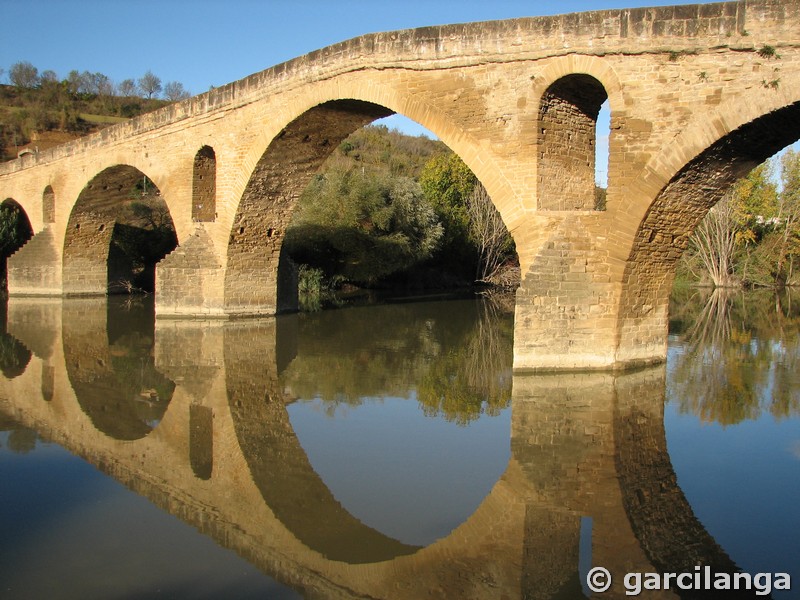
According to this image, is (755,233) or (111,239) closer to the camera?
(111,239)

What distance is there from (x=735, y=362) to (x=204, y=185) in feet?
33.7

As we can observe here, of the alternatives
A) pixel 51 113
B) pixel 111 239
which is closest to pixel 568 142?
pixel 111 239

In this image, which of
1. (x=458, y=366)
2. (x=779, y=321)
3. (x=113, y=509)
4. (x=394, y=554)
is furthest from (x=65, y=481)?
(x=779, y=321)

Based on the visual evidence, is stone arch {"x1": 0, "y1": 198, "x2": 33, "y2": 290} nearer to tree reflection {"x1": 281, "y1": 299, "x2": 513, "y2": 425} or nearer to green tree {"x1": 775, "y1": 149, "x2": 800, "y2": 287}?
tree reflection {"x1": 281, "y1": 299, "x2": 513, "y2": 425}

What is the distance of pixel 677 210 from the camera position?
27.5ft

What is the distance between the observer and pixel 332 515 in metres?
4.38

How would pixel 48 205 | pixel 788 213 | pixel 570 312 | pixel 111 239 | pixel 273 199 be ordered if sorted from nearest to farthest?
pixel 570 312
pixel 273 199
pixel 48 205
pixel 111 239
pixel 788 213

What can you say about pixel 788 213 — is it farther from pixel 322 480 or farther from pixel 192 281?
pixel 322 480

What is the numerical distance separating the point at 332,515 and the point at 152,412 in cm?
317

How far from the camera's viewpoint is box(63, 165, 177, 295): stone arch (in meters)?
19.2

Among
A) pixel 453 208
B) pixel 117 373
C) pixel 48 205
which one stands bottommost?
pixel 117 373

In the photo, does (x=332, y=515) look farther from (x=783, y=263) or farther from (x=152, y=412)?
(x=783, y=263)

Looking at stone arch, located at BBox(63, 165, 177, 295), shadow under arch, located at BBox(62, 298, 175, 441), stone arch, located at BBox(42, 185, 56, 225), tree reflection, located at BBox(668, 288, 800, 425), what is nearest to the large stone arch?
shadow under arch, located at BBox(62, 298, 175, 441)

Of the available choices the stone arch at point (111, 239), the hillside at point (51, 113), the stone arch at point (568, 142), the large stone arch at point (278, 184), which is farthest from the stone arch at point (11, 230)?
the stone arch at point (568, 142)
